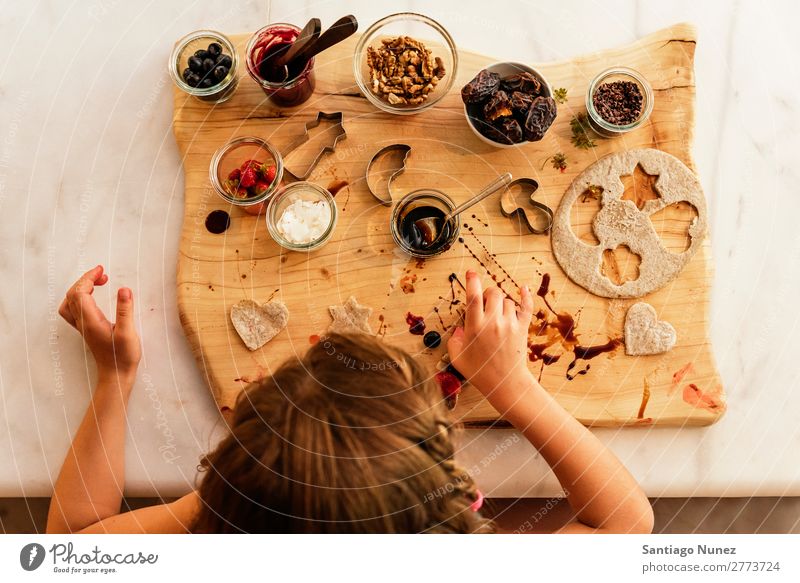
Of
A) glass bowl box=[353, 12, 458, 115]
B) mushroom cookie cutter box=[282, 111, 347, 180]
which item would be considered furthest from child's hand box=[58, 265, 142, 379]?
glass bowl box=[353, 12, 458, 115]

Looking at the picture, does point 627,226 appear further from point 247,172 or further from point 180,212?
point 180,212

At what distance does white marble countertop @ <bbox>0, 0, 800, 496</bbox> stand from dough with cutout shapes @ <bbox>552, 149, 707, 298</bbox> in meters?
0.14

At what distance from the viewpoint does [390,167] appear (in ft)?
4.12

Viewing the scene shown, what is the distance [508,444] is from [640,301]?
1.40 ft

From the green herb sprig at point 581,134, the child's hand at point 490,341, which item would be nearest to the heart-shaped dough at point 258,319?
the child's hand at point 490,341

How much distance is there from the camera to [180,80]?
47.6 inches

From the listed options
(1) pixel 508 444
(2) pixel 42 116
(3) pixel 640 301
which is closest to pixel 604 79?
(3) pixel 640 301

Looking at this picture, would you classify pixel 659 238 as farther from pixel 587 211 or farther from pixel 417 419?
pixel 417 419

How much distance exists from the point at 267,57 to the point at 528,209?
2.10 ft

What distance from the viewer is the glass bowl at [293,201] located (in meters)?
1.19

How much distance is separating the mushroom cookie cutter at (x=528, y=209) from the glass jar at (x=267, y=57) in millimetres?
485

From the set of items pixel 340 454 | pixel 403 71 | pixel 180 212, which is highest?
pixel 403 71
